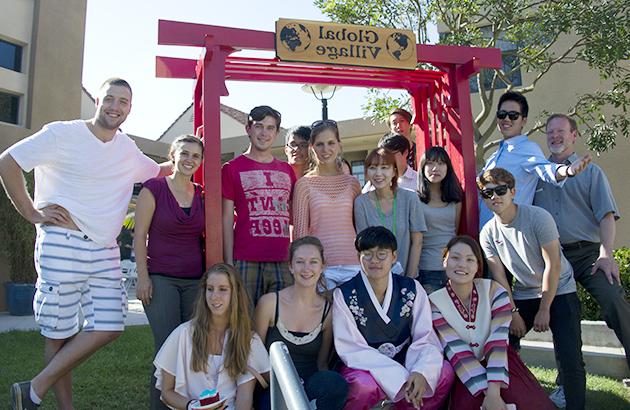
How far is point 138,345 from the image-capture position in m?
7.46

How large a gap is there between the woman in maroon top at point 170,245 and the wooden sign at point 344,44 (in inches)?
36.6

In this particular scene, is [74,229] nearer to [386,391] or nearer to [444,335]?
[386,391]

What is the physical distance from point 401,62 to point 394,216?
3.82 feet

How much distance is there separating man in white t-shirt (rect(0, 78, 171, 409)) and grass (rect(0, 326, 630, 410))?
1345 mm

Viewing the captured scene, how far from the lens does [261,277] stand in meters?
3.50

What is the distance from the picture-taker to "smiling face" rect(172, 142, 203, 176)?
341 cm

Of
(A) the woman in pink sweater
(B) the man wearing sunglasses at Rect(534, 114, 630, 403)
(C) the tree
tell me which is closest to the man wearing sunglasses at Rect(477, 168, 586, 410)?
(B) the man wearing sunglasses at Rect(534, 114, 630, 403)

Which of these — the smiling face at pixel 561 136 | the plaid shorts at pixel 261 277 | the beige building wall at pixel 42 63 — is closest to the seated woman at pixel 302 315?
the plaid shorts at pixel 261 277

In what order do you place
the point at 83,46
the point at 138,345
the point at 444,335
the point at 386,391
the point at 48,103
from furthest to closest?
the point at 83,46, the point at 48,103, the point at 138,345, the point at 444,335, the point at 386,391

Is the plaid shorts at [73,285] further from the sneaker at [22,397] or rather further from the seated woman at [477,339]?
the seated woman at [477,339]

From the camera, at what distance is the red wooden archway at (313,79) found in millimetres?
3404

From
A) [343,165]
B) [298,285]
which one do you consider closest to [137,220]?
[298,285]

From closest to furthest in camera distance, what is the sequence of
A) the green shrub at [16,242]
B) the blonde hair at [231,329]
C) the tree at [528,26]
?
the blonde hair at [231,329] → the tree at [528,26] → the green shrub at [16,242]

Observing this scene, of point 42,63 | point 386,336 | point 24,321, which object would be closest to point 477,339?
point 386,336
